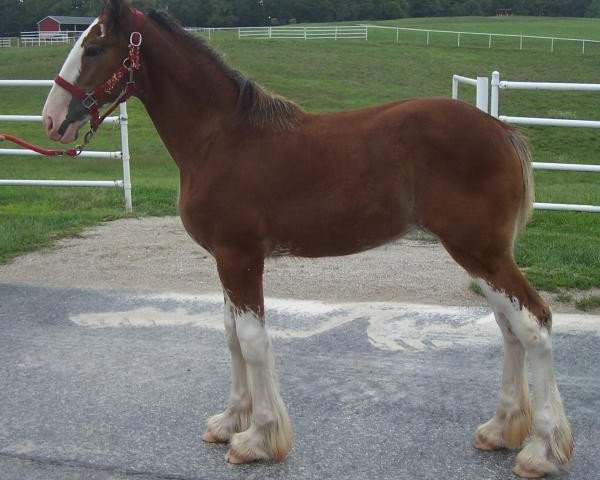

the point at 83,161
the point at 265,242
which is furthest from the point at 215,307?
the point at 83,161

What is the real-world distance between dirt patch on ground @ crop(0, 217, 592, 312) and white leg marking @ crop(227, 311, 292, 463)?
2.16 meters

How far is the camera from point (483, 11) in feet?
277

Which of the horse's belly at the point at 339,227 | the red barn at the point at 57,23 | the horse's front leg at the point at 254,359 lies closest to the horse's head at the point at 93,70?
the horse's front leg at the point at 254,359

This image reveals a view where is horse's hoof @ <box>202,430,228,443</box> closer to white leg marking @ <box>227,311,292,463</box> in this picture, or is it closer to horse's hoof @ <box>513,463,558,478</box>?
white leg marking @ <box>227,311,292,463</box>

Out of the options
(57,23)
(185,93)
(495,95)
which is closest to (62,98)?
(185,93)

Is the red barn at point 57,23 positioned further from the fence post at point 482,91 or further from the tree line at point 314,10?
the fence post at point 482,91

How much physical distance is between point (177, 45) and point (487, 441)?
2.41m

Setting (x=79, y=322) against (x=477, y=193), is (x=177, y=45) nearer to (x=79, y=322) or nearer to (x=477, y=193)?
(x=477, y=193)

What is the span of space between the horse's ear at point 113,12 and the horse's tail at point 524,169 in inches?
73.7

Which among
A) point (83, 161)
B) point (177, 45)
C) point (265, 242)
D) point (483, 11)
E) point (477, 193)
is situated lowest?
point (83, 161)

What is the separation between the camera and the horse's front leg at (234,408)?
146 inches

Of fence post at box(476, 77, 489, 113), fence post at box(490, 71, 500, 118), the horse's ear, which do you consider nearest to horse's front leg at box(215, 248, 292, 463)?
the horse's ear

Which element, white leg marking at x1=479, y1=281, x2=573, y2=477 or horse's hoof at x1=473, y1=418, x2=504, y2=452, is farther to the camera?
horse's hoof at x1=473, y1=418, x2=504, y2=452

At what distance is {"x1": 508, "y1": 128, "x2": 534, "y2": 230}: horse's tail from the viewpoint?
11.3 feet
